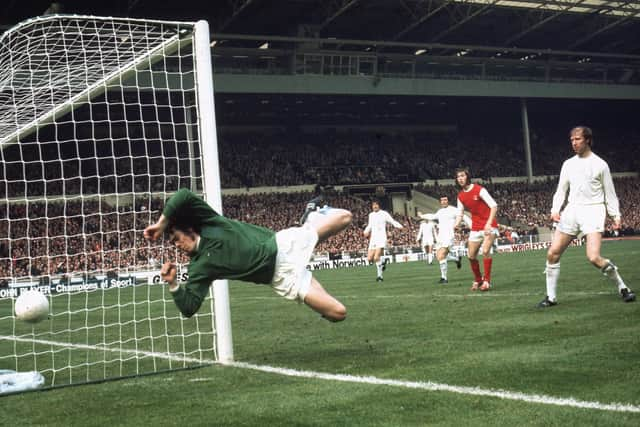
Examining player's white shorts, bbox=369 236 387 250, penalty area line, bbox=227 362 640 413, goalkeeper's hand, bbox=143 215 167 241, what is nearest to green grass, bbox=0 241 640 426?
penalty area line, bbox=227 362 640 413

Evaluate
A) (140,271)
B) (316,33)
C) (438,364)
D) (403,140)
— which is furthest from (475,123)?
(438,364)

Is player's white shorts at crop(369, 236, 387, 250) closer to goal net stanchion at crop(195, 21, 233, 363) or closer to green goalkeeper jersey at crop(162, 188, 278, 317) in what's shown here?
goal net stanchion at crop(195, 21, 233, 363)

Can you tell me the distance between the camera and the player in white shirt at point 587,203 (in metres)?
9.30

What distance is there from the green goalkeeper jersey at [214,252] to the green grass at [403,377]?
0.82 meters

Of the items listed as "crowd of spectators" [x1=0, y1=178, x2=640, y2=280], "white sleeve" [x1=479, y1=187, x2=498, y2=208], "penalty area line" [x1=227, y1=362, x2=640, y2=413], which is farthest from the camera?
"crowd of spectators" [x1=0, y1=178, x2=640, y2=280]

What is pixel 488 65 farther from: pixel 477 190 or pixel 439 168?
pixel 477 190

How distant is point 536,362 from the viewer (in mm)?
5871

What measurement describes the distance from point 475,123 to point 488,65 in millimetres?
9500

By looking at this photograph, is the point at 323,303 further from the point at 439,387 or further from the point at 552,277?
the point at 552,277

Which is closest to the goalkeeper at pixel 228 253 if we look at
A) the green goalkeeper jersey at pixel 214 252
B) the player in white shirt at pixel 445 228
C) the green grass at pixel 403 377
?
the green goalkeeper jersey at pixel 214 252

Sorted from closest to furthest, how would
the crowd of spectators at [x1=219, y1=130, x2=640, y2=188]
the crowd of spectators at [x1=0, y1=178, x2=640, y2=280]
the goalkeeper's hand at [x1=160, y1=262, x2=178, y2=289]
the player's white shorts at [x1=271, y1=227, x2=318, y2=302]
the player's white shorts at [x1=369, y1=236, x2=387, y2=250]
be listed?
the goalkeeper's hand at [x1=160, y1=262, x2=178, y2=289] < the player's white shorts at [x1=271, y1=227, x2=318, y2=302] < the player's white shorts at [x1=369, y1=236, x2=387, y2=250] < the crowd of spectators at [x1=0, y1=178, x2=640, y2=280] < the crowd of spectators at [x1=219, y1=130, x2=640, y2=188]

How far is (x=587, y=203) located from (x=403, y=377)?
4859 mm

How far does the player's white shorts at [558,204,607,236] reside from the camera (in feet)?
30.6

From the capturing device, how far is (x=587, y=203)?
9430 mm
